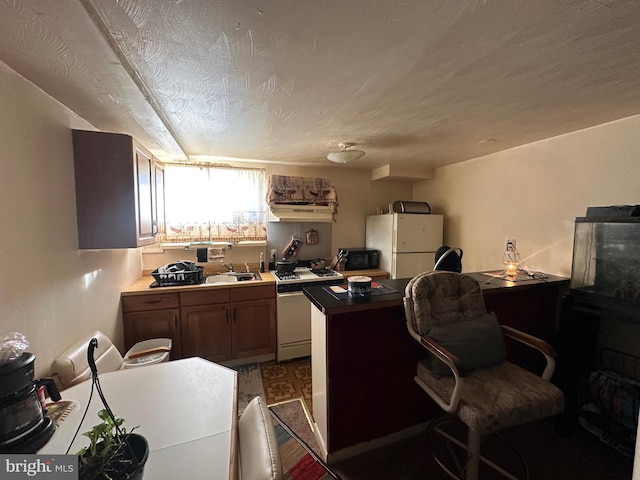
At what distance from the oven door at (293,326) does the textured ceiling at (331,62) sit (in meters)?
1.73

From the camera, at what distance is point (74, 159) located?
1.66 m

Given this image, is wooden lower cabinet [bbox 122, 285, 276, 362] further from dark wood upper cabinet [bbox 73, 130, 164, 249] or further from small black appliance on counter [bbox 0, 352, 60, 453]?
small black appliance on counter [bbox 0, 352, 60, 453]

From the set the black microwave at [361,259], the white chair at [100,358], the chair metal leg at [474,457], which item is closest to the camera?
the chair metal leg at [474,457]

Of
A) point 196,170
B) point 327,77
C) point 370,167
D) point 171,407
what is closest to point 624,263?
point 327,77

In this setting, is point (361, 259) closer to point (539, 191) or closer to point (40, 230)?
point (539, 191)

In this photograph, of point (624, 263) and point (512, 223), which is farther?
point (512, 223)

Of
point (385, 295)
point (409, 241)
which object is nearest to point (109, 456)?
point (385, 295)

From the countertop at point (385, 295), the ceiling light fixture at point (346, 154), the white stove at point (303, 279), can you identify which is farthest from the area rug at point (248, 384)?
the ceiling light fixture at point (346, 154)

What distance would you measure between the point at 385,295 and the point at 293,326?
4.83ft

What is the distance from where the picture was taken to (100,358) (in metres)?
1.64

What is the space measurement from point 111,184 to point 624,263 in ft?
11.4

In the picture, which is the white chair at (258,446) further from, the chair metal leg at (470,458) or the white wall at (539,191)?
the white wall at (539,191)

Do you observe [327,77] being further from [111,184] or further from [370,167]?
[370,167]

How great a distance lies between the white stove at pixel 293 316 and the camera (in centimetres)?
277
